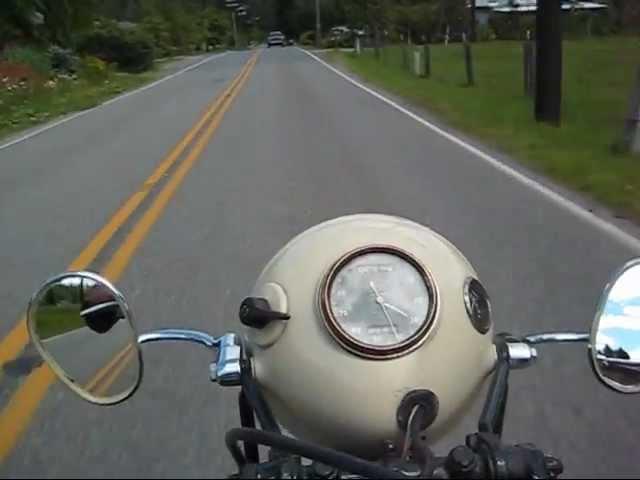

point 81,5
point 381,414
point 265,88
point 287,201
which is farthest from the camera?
point 81,5

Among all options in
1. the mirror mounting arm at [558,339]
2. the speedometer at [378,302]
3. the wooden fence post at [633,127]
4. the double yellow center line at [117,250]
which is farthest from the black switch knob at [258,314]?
the wooden fence post at [633,127]

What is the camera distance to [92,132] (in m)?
22.6

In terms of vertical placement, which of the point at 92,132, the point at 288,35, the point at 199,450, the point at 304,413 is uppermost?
the point at 304,413

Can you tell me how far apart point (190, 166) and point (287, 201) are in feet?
12.7

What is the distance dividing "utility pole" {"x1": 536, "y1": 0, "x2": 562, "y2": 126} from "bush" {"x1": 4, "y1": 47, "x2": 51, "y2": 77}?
70.1 feet

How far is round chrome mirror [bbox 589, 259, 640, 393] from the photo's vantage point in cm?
258

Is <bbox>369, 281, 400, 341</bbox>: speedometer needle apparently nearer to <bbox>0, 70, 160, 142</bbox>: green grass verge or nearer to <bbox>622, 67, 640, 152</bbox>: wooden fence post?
<bbox>622, 67, 640, 152</bbox>: wooden fence post

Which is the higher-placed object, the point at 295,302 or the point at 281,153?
the point at 295,302

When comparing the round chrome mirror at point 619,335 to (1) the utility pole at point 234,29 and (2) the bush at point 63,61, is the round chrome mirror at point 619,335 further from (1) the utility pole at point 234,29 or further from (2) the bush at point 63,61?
(1) the utility pole at point 234,29

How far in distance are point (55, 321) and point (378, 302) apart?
32.0 inches

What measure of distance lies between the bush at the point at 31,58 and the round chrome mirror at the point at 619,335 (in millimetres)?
37557

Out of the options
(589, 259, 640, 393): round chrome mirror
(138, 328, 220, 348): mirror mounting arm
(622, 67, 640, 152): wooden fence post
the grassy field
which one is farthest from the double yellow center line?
(622, 67, 640, 152): wooden fence post

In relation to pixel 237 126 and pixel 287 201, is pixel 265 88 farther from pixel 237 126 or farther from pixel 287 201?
pixel 287 201

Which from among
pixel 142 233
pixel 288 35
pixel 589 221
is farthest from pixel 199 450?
pixel 288 35
